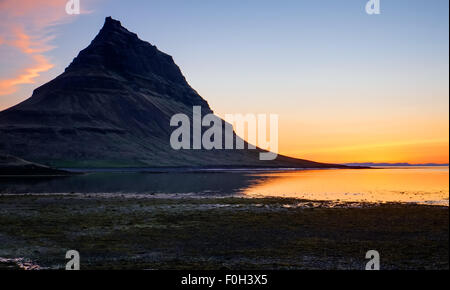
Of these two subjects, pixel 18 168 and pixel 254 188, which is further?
pixel 18 168

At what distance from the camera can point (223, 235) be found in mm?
24719

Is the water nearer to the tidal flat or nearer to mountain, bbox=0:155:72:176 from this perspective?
the tidal flat

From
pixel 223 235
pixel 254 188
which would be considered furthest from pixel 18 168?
pixel 223 235

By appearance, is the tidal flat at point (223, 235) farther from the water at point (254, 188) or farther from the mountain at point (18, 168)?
the mountain at point (18, 168)

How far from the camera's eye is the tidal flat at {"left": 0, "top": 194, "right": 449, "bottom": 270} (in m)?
18.1

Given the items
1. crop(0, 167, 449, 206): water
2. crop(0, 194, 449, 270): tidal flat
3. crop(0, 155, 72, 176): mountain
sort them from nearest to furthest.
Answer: crop(0, 194, 449, 270): tidal flat < crop(0, 167, 449, 206): water < crop(0, 155, 72, 176): mountain

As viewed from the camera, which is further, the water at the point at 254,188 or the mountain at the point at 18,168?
the mountain at the point at 18,168

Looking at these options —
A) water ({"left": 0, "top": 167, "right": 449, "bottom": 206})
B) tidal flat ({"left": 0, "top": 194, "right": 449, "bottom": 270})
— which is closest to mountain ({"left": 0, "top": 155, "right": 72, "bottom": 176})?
water ({"left": 0, "top": 167, "right": 449, "bottom": 206})

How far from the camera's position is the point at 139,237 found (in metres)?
23.9

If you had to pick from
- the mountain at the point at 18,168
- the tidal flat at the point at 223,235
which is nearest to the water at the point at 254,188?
the tidal flat at the point at 223,235

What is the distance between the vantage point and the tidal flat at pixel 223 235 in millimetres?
18141

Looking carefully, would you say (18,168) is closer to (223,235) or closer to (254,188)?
(254,188)
